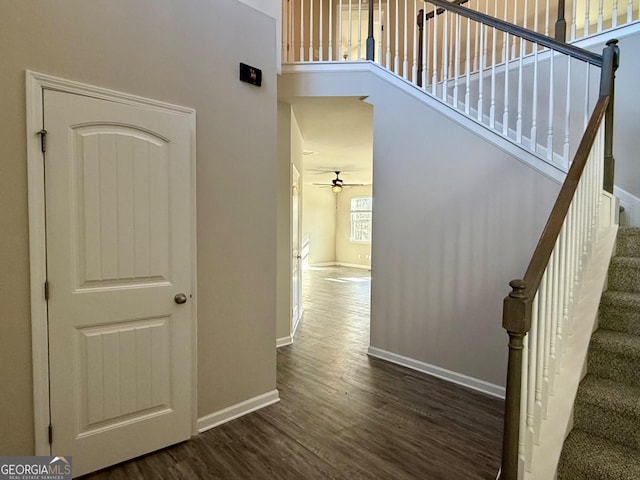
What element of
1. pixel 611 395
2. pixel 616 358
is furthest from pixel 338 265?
pixel 611 395

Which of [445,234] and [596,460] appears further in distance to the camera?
[445,234]

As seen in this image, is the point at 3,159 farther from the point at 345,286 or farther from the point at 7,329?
the point at 345,286

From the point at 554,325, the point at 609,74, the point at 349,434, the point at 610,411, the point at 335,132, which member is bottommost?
the point at 349,434

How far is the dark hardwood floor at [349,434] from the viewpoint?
6.48 ft

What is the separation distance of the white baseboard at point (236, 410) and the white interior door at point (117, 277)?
13 cm

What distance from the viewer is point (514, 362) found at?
4.59 ft

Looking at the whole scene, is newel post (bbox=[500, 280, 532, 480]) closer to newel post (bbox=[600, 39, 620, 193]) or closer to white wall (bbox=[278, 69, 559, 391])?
white wall (bbox=[278, 69, 559, 391])

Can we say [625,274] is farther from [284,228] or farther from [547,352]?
[284,228]

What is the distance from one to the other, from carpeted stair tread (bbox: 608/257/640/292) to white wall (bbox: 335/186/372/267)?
887 cm

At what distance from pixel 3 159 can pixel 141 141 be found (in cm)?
62

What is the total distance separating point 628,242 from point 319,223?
940 centimetres

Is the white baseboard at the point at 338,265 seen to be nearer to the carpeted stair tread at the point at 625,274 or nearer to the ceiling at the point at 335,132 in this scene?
the ceiling at the point at 335,132

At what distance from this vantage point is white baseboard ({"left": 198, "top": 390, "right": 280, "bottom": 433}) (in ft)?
7.78

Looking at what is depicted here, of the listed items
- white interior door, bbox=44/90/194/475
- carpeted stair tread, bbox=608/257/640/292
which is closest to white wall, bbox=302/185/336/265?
white interior door, bbox=44/90/194/475
